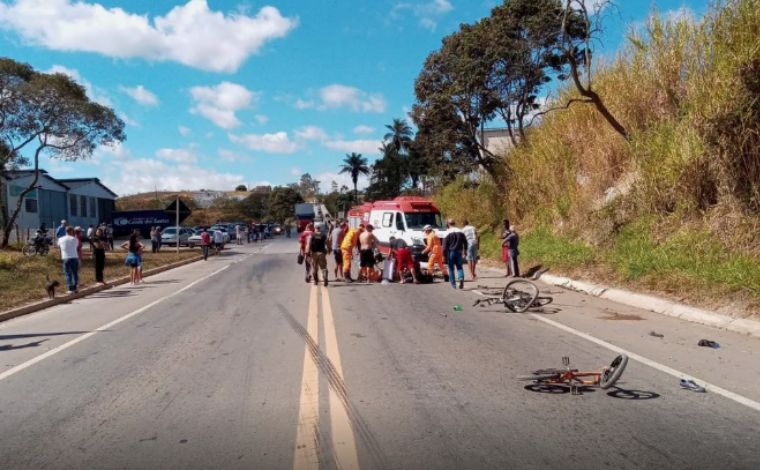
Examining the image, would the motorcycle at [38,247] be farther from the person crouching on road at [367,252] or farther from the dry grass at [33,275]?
the person crouching on road at [367,252]

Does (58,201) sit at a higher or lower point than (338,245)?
higher

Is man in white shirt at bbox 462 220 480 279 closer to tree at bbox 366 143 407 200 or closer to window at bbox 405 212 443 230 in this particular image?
window at bbox 405 212 443 230

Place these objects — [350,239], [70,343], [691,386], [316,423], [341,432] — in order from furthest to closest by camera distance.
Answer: [350,239] → [70,343] → [691,386] → [316,423] → [341,432]

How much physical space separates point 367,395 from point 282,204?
375 ft

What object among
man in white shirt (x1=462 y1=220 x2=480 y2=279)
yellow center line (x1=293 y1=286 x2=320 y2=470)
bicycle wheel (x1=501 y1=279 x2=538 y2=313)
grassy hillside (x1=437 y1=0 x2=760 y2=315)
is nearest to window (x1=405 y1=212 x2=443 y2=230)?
grassy hillside (x1=437 y1=0 x2=760 y2=315)

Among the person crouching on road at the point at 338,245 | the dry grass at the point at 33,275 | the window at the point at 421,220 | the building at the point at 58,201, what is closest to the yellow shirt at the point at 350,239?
the person crouching on road at the point at 338,245

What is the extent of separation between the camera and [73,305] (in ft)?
47.2

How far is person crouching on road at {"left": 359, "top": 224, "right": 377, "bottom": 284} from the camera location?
17.3 meters

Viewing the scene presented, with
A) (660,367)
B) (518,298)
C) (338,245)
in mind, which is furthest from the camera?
(338,245)

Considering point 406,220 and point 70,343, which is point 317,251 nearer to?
point 406,220

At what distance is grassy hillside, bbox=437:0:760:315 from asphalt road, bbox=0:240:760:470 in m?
2.22

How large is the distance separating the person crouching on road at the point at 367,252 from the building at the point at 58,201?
3155 cm

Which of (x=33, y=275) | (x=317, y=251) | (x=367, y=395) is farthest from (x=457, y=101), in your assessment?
(x=367, y=395)

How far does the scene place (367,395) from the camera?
5.90 m
